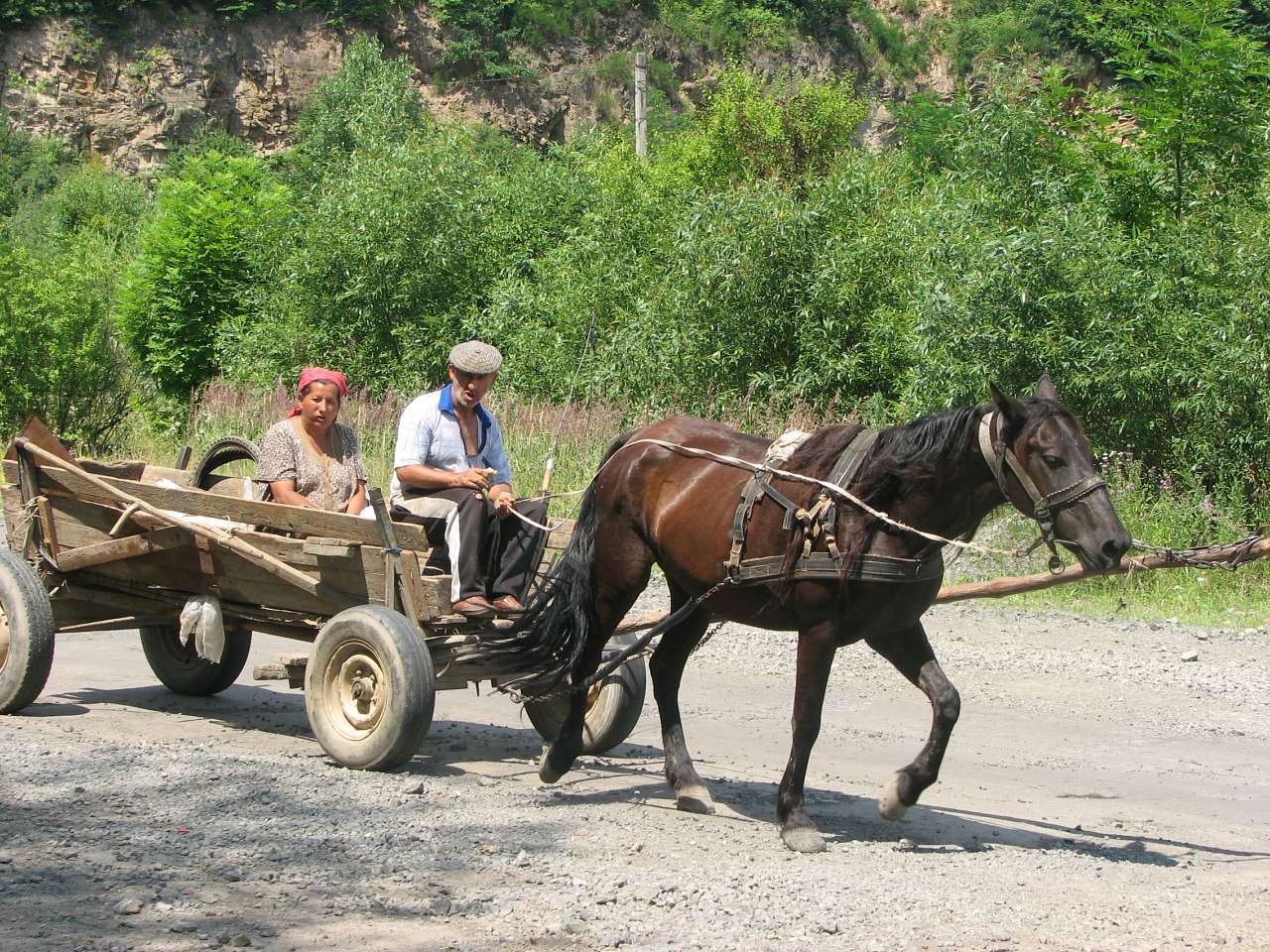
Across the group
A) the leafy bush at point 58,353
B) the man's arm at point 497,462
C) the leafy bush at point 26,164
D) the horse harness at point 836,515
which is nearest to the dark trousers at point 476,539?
the man's arm at point 497,462

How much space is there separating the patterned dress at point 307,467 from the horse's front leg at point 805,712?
9.45 ft

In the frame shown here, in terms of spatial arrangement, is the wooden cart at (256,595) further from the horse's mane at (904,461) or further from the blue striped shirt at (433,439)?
the horse's mane at (904,461)

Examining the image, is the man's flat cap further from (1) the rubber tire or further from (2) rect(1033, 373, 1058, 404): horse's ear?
(2) rect(1033, 373, 1058, 404): horse's ear

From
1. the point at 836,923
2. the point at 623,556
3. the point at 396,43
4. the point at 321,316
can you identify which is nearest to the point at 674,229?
the point at 321,316

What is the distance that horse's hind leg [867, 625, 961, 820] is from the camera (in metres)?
5.88

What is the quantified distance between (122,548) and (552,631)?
2.44 meters

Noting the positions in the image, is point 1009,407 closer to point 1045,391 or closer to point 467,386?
point 1045,391

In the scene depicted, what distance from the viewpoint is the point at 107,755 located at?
20.4 ft

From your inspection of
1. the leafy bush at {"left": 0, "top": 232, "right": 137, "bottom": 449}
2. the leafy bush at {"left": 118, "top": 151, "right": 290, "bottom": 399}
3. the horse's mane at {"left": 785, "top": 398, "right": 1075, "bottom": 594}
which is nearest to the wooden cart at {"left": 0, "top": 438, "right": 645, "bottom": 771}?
the horse's mane at {"left": 785, "top": 398, "right": 1075, "bottom": 594}

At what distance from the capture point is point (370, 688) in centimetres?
660

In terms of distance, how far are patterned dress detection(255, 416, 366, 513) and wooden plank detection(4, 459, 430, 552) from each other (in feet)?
1.17

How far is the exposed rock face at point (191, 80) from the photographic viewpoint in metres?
45.5

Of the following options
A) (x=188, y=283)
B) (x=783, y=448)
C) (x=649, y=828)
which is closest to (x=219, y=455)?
(x=783, y=448)

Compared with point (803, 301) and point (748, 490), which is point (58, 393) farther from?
point (748, 490)
